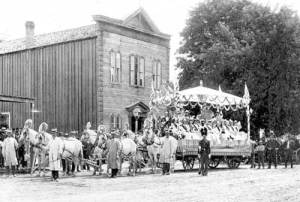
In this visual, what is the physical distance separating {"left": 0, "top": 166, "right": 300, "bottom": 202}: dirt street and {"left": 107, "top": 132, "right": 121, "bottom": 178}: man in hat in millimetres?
923

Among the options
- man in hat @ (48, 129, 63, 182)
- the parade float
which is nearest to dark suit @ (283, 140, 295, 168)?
the parade float

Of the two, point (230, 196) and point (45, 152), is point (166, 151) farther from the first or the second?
point (230, 196)

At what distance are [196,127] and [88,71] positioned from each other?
9.32 metres

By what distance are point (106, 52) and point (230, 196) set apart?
59.7 feet

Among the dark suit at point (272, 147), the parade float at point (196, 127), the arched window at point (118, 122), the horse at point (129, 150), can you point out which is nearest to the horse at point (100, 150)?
the horse at point (129, 150)

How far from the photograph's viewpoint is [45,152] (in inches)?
713

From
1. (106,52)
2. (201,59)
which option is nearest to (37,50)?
(106,52)

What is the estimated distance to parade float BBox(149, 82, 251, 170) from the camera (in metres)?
21.5

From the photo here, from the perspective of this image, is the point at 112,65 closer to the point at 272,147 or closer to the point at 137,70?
the point at 137,70

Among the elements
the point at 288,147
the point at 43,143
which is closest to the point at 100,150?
the point at 43,143

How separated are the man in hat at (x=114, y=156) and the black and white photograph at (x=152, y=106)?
0.04 metres

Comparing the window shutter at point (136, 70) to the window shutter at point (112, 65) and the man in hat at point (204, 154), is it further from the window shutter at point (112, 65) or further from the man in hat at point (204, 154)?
the man in hat at point (204, 154)

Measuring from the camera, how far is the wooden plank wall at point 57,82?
2958 centimetres

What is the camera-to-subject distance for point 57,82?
30859mm
